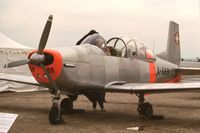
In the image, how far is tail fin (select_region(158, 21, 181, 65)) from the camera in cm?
1197

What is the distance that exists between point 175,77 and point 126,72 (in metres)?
3.02

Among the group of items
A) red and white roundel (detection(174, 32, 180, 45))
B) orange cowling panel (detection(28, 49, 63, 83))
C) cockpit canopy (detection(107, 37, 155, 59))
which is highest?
red and white roundel (detection(174, 32, 180, 45))

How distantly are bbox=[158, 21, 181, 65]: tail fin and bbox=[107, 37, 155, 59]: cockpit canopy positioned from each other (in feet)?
8.46

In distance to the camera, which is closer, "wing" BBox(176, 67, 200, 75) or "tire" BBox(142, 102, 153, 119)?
"tire" BBox(142, 102, 153, 119)

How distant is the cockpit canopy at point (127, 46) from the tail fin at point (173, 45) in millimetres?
2579

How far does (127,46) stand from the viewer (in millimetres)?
9102

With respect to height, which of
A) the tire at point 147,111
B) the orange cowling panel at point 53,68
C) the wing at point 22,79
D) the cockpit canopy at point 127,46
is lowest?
the tire at point 147,111

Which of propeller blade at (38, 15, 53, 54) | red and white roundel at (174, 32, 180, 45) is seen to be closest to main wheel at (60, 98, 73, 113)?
propeller blade at (38, 15, 53, 54)

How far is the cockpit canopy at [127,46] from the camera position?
9.05 metres

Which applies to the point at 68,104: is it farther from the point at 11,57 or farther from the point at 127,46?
the point at 11,57

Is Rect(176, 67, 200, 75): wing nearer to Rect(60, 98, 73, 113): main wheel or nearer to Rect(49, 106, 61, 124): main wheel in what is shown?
Rect(60, 98, 73, 113): main wheel

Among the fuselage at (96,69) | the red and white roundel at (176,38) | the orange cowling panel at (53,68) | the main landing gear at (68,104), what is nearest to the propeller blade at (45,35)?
the orange cowling panel at (53,68)

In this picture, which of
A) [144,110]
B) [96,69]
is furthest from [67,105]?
[144,110]

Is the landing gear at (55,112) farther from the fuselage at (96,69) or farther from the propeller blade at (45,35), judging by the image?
the propeller blade at (45,35)
